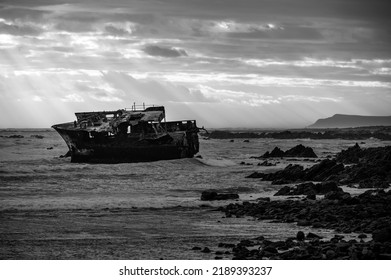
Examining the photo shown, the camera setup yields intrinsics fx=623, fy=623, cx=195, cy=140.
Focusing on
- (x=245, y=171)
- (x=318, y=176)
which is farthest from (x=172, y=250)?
(x=245, y=171)

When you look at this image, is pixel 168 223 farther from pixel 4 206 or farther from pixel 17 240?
pixel 4 206

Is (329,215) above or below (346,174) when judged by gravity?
below

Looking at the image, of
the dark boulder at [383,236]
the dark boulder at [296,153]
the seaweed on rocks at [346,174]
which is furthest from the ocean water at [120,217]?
the dark boulder at [296,153]

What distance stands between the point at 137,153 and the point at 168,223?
26541 millimetres

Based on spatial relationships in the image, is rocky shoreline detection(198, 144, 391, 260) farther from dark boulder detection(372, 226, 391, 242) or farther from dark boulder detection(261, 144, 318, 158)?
dark boulder detection(261, 144, 318, 158)

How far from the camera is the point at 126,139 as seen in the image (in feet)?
146

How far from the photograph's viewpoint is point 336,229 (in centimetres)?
1541

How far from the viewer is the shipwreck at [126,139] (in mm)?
43844

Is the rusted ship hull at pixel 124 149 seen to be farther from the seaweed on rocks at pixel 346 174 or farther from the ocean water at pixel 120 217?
the seaweed on rocks at pixel 346 174

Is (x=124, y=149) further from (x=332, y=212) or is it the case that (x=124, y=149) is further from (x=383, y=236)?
(x=383, y=236)

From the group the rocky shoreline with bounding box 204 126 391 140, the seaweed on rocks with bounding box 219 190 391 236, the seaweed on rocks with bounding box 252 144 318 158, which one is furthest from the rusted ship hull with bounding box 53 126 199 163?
the rocky shoreline with bounding box 204 126 391 140

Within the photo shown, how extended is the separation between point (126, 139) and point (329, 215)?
2893 cm

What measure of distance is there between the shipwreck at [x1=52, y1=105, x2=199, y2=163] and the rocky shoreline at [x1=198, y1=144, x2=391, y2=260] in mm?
15444

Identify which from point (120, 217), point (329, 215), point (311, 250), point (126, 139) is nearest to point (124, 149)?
point (126, 139)
